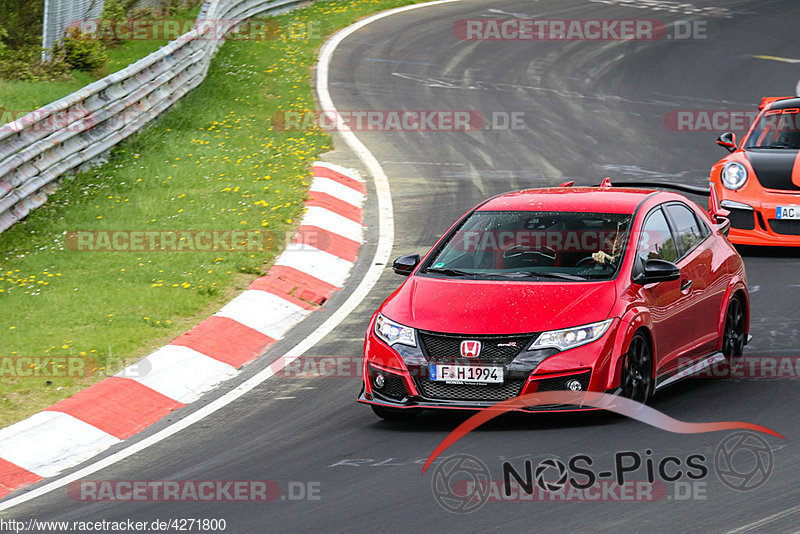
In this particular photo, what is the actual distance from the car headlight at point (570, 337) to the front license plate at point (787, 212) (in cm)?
611

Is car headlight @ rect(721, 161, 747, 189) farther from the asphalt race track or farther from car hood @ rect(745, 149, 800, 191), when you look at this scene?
the asphalt race track

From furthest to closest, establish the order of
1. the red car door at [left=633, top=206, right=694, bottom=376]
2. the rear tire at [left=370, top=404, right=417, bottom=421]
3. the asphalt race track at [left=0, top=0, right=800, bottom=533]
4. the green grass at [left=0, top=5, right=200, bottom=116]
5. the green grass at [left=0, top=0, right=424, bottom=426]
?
the green grass at [left=0, top=5, right=200, bottom=116] < the green grass at [left=0, top=0, right=424, bottom=426] < the red car door at [left=633, top=206, right=694, bottom=376] < the rear tire at [left=370, top=404, right=417, bottom=421] < the asphalt race track at [left=0, top=0, right=800, bottom=533]

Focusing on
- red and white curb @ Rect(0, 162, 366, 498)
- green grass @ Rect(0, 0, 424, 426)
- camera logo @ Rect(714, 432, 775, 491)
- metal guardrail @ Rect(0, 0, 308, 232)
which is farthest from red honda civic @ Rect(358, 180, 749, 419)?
metal guardrail @ Rect(0, 0, 308, 232)

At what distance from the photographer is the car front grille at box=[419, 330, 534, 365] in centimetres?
769

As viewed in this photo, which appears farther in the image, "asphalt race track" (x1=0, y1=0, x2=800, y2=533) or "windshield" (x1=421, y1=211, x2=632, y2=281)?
"windshield" (x1=421, y1=211, x2=632, y2=281)

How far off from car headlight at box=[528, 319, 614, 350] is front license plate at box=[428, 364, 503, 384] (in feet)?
0.91

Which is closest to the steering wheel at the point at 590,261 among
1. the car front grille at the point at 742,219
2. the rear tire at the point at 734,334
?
the rear tire at the point at 734,334

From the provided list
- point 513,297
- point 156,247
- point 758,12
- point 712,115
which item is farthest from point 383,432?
point 758,12

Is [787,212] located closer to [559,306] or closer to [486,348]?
[559,306]

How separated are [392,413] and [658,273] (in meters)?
1.97

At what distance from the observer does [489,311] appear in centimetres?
789

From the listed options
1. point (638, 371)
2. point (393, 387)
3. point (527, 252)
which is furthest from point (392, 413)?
point (638, 371)

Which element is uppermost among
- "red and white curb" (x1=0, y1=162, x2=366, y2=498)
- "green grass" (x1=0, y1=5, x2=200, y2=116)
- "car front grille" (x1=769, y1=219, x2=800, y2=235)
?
"green grass" (x1=0, y1=5, x2=200, y2=116)

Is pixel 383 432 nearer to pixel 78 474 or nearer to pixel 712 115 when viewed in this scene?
pixel 78 474
